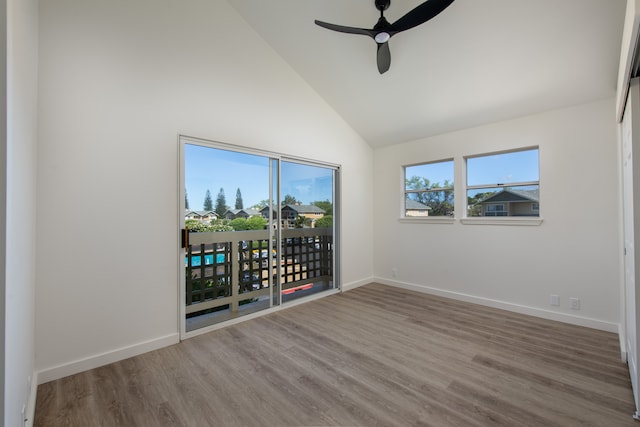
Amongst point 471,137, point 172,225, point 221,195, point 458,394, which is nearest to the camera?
point 458,394

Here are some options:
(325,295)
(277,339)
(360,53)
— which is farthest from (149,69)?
(325,295)

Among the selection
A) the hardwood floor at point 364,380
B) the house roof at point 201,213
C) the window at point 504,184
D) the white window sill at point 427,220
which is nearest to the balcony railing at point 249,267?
the house roof at point 201,213

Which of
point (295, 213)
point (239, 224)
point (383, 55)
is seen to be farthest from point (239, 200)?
point (383, 55)

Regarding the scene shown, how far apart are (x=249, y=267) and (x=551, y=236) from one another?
11.9ft

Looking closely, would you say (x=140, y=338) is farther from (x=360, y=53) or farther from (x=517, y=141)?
(x=517, y=141)

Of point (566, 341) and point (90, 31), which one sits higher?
point (90, 31)

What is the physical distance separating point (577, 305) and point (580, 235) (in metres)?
0.78

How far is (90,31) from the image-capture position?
228 cm

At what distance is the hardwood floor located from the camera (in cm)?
170

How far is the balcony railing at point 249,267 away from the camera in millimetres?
3012

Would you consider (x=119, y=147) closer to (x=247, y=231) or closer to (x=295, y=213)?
(x=247, y=231)

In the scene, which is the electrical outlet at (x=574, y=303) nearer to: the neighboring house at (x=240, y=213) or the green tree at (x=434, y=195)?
the green tree at (x=434, y=195)

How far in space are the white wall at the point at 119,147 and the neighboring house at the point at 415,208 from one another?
2788mm

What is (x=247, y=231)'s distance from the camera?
3365 millimetres
